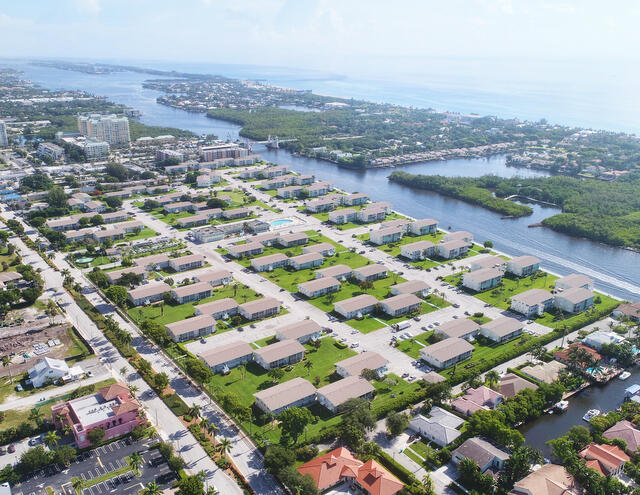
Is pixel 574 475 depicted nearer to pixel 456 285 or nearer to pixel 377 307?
pixel 377 307

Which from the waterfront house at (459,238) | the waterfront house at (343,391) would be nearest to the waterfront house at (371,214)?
the waterfront house at (459,238)

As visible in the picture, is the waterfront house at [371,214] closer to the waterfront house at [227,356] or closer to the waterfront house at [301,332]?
the waterfront house at [301,332]

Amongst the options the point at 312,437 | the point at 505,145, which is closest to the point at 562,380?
the point at 312,437

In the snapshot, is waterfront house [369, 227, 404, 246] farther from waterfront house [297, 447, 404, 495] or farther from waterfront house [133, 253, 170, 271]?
waterfront house [297, 447, 404, 495]

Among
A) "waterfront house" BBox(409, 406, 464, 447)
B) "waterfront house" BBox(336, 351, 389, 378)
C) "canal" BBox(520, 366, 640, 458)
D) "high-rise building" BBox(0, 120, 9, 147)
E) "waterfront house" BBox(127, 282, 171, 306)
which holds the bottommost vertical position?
"canal" BBox(520, 366, 640, 458)

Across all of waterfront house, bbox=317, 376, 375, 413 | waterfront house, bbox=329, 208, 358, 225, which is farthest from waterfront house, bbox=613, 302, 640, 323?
waterfront house, bbox=329, 208, 358, 225

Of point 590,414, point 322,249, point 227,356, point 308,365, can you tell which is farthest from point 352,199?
point 590,414

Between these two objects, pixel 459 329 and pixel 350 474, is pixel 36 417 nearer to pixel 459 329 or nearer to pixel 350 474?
pixel 350 474

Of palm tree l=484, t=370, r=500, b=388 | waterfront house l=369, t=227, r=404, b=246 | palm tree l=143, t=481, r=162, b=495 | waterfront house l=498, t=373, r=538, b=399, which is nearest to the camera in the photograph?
palm tree l=143, t=481, r=162, b=495
